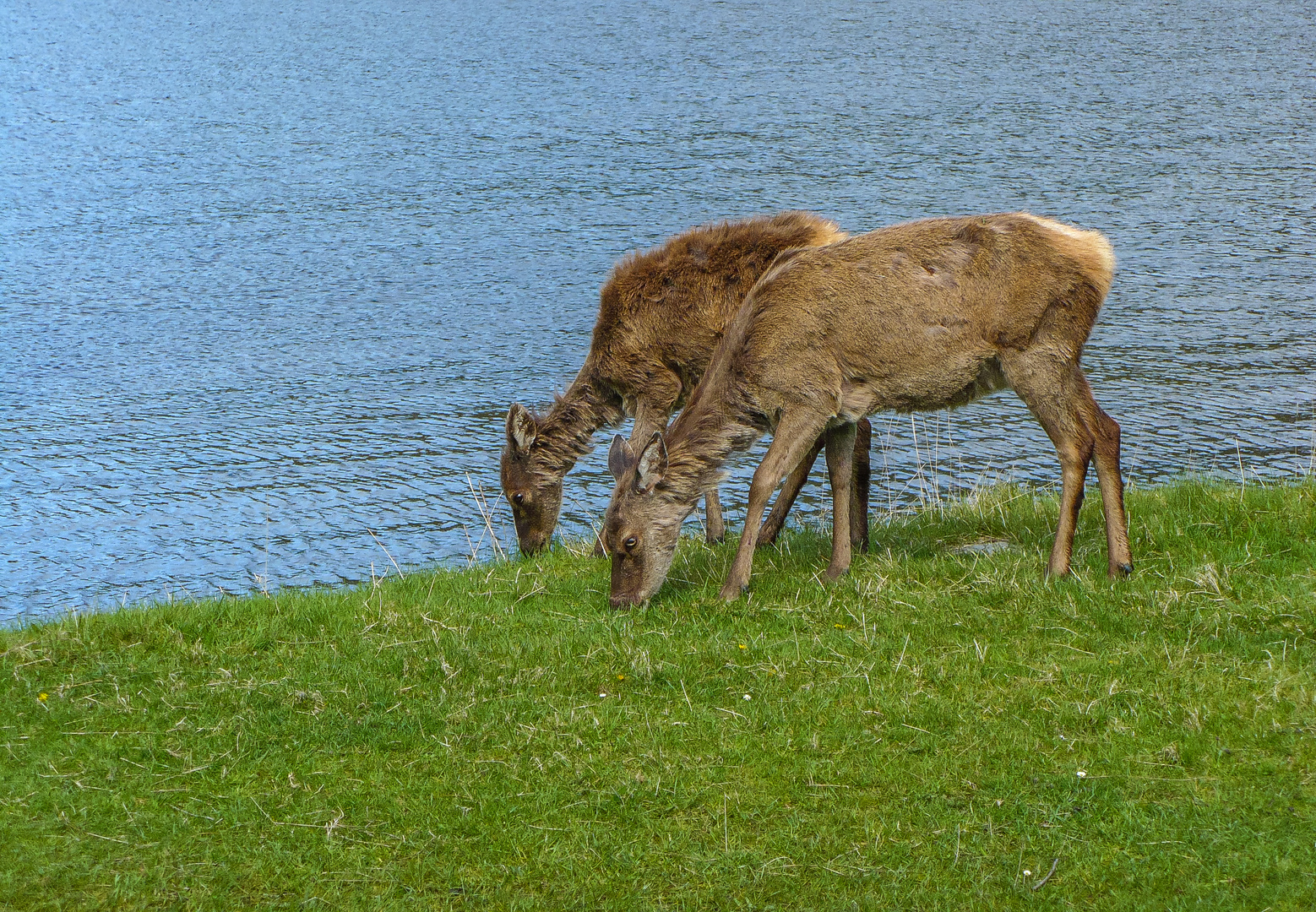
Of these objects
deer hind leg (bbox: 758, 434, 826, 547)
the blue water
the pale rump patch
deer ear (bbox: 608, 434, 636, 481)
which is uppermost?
the pale rump patch

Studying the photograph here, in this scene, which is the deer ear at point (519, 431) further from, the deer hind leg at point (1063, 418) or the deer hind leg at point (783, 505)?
the deer hind leg at point (1063, 418)

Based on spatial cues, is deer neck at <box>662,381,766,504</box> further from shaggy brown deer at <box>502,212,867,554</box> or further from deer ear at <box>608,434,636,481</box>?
shaggy brown deer at <box>502,212,867,554</box>

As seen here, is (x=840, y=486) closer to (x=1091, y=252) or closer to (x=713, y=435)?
(x=713, y=435)

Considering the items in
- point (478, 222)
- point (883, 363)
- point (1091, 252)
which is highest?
point (1091, 252)

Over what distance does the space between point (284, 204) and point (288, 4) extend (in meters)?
31.1

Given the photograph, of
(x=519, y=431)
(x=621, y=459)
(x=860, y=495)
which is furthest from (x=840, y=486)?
(x=519, y=431)

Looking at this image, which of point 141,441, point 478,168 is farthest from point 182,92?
point 141,441

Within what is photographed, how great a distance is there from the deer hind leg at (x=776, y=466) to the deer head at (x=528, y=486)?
315 centimetres

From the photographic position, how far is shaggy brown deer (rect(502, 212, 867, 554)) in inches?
418

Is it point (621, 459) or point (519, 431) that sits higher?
point (621, 459)

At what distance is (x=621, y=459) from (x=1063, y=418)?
2796mm

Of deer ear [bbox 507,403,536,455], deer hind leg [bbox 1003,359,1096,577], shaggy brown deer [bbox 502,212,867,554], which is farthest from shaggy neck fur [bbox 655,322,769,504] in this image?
deer ear [bbox 507,403,536,455]

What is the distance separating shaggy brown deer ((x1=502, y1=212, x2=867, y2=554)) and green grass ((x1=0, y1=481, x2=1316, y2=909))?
2393 millimetres

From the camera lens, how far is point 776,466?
879 centimetres
